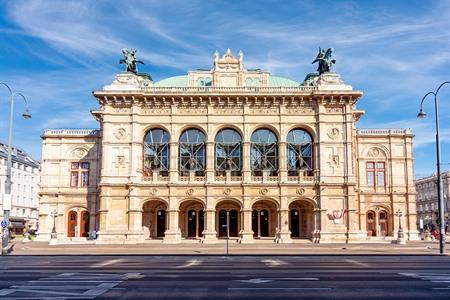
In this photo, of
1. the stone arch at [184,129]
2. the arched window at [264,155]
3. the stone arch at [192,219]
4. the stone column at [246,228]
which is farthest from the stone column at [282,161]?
the stone arch at [192,219]

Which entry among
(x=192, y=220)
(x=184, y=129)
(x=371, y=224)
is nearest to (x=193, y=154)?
(x=184, y=129)

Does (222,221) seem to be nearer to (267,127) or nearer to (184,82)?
(267,127)

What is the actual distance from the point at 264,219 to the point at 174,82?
21052 millimetres

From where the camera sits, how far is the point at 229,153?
177 ft

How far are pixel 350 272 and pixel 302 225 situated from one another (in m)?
35.8

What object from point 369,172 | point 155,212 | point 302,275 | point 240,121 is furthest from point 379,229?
Answer: point 302,275

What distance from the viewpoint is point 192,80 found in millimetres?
58844

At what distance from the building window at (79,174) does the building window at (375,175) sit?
35.1 metres

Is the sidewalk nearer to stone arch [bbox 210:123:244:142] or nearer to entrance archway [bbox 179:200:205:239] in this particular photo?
entrance archway [bbox 179:200:205:239]

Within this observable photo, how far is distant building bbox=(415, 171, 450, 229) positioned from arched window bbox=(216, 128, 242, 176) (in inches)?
2681

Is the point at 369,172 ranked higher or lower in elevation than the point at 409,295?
higher

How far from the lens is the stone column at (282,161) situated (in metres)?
52.8

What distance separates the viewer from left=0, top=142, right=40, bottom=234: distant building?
86.9m

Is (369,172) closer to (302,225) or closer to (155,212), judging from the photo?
(302,225)
